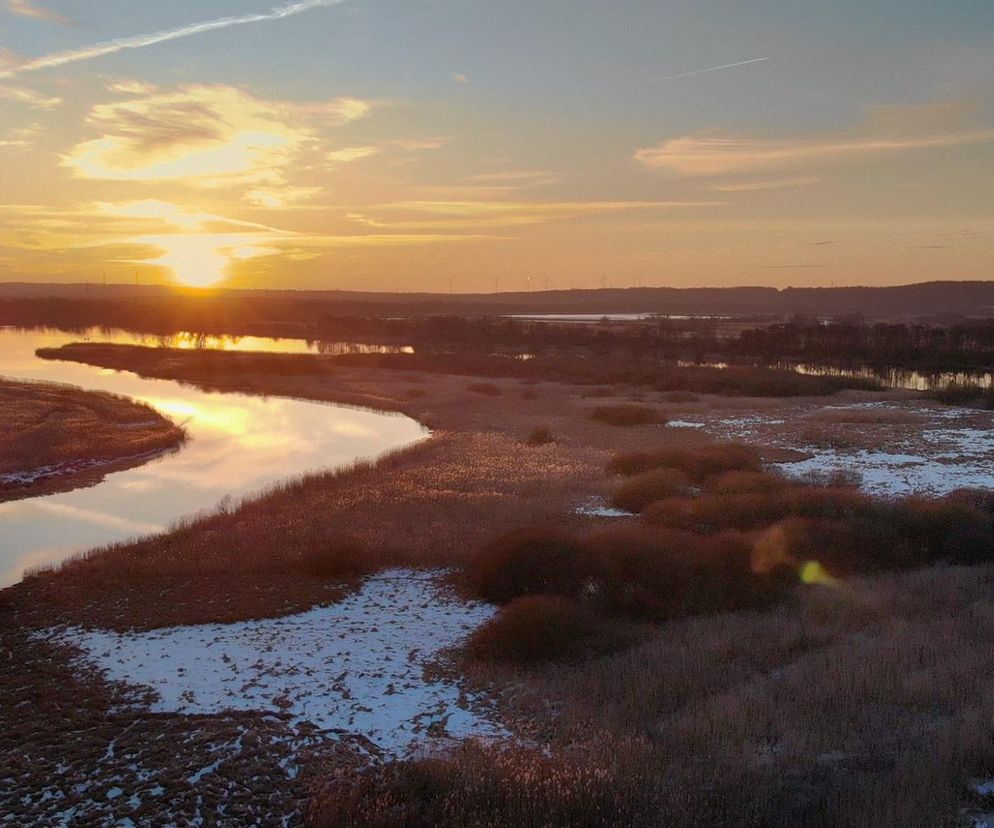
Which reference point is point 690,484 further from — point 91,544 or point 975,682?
point 91,544

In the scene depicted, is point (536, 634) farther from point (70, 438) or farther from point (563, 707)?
point (70, 438)

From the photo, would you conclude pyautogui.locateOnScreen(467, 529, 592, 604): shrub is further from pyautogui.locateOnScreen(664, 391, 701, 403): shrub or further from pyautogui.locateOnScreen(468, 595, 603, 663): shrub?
pyautogui.locateOnScreen(664, 391, 701, 403): shrub

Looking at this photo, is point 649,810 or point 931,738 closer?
point 649,810

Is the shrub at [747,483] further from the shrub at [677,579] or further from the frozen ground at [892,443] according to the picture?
the shrub at [677,579]

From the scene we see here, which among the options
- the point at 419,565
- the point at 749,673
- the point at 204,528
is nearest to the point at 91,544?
the point at 204,528

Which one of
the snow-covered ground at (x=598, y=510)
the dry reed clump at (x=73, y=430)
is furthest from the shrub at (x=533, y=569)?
the dry reed clump at (x=73, y=430)

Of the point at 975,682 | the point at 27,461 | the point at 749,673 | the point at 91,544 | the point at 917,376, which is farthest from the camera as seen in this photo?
the point at 917,376
